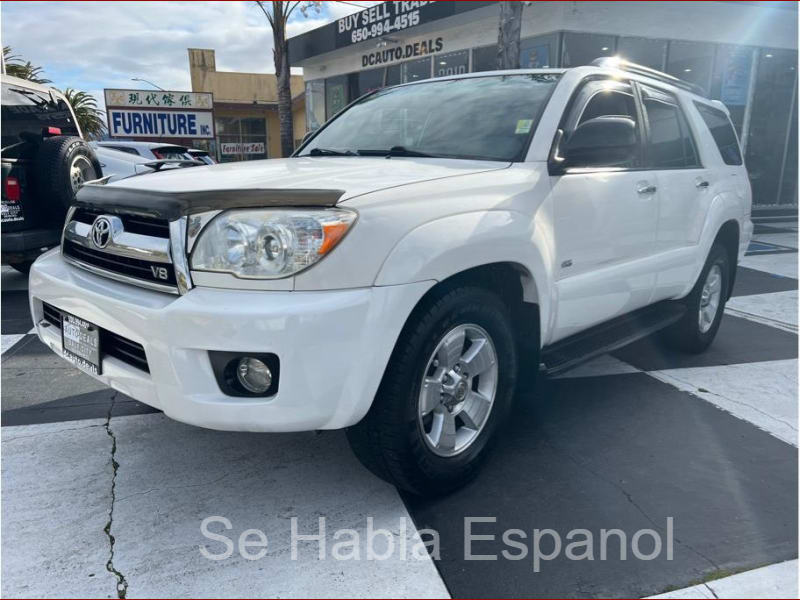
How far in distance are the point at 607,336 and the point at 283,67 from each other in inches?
561

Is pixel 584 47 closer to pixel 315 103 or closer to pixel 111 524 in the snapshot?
pixel 315 103

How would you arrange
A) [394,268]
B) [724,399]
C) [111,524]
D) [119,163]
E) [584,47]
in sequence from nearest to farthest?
1. [394,268]
2. [111,524]
3. [724,399]
4. [119,163]
5. [584,47]

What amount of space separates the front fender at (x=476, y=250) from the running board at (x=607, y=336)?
210mm

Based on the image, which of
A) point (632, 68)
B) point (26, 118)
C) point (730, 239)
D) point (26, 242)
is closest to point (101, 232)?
point (632, 68)

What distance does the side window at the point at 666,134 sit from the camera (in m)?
3.75

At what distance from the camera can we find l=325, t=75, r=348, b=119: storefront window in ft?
59.9

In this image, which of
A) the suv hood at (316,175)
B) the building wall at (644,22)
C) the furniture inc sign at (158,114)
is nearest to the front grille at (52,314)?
the suv hood at (316,175)

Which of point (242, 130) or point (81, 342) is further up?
point (242, 130)

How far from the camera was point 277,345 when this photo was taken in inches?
79.4

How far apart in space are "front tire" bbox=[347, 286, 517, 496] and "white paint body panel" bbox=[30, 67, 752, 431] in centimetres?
12

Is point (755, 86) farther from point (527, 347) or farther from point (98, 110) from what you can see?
point (98, 110)

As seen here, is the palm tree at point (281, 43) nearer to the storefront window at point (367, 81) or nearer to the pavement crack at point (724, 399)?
the storefront window at point (367, 81)

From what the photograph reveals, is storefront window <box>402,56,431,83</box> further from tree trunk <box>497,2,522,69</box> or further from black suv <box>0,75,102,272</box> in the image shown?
black suv <box>0,75,102,272</box>

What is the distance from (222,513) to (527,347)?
1.52 metres
